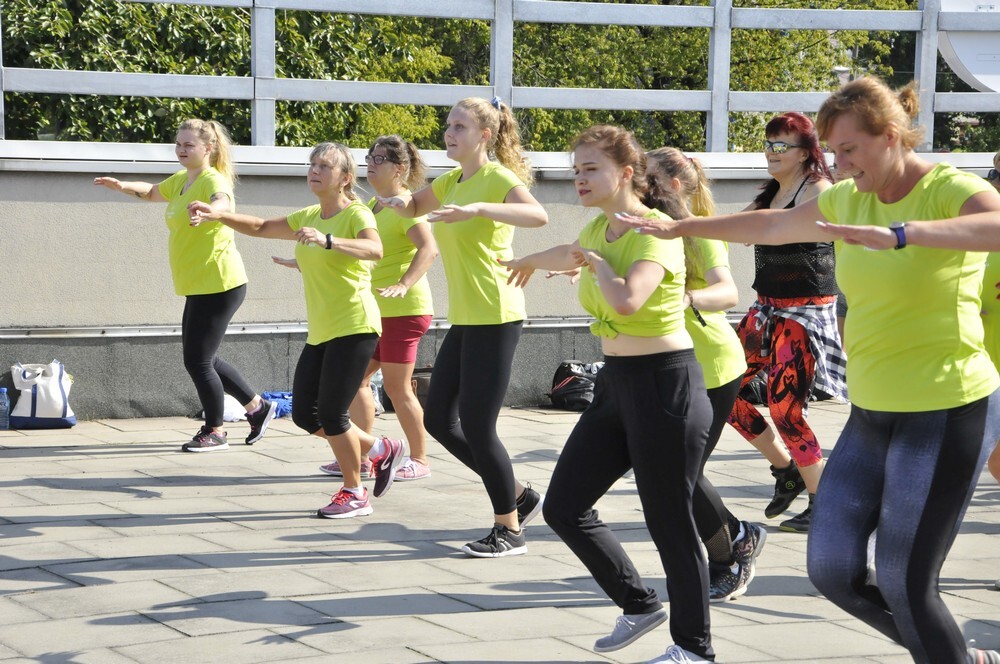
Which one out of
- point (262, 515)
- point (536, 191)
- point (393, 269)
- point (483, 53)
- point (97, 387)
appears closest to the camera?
point (262, 515)

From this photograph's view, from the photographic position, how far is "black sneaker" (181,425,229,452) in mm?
8633

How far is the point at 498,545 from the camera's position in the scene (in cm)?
602

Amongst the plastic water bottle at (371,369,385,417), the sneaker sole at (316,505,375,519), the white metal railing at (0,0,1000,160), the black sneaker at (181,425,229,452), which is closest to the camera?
the sneaker sole at (316,505,375,519)

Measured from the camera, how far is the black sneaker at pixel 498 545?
600 centimetres

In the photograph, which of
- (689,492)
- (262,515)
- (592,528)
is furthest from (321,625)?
(262,515)

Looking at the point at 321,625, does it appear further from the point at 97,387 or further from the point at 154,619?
the point at 97,387

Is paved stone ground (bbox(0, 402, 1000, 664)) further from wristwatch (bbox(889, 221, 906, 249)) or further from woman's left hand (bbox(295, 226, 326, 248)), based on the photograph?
wristwatch (bbox(889, 221, 906, 249))

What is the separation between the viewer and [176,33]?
608 inches

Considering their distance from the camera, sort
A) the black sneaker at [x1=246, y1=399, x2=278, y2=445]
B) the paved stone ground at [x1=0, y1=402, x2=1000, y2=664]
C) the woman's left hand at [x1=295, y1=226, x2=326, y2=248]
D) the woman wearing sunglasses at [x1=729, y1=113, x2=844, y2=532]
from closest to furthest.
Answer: the paved stone ground at [x1=0, y1=402, x2=1000, y2=664] → the woman's left hand at [x1=295, y1=226, x2=326, y2=248] → the woman wearing sunglasses at [x1=729, y1=113, x2=844, y2=532] → the black sneaker at [x1=246, y1=399, x2=278, y2=445]

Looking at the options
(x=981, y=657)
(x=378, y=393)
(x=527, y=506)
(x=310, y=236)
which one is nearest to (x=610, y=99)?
(x=378, y=393)

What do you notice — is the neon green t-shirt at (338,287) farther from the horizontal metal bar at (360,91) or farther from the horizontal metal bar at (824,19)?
the horizontal metal bar at (824,19)

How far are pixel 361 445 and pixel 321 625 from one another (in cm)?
261

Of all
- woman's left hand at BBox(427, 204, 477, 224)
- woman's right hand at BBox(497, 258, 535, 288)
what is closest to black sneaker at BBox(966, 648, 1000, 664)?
woman's right hand at BBox(497, 258, 535, 288)

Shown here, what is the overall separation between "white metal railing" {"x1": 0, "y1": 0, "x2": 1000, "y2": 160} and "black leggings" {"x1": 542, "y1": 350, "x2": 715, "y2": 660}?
5.85 meters
